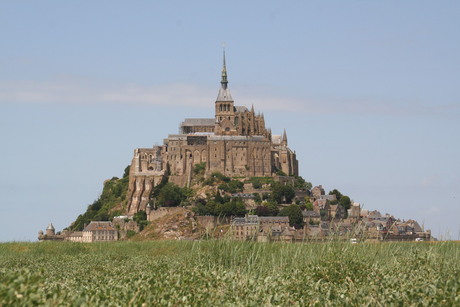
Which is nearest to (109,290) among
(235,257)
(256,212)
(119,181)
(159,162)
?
(235,257)

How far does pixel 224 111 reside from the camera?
423 ft

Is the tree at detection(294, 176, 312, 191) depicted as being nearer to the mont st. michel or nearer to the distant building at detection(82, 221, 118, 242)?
the mont st. michel

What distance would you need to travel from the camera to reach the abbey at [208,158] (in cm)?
11575

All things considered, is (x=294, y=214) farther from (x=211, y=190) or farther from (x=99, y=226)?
(x=99, y=226)

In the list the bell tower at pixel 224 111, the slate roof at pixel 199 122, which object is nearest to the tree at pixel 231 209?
the bell tower at pixel 224 111

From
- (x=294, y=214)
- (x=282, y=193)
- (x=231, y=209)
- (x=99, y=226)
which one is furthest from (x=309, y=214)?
(x=99, y=226)

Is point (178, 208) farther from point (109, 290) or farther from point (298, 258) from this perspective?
point (109, 290)

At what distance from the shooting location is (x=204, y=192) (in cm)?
11025

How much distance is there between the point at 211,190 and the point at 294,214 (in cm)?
1343

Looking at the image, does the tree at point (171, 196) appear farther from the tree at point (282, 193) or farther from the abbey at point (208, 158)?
the tree at point (282, 193)

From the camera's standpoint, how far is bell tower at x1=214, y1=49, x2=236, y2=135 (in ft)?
408

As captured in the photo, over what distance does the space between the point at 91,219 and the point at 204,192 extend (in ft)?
51.9

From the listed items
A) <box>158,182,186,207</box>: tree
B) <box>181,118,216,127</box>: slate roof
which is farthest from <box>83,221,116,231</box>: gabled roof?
<box>181,118,216,127</box>: slate roof

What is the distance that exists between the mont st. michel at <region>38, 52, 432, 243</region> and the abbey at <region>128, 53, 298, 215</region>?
0.13 metres
